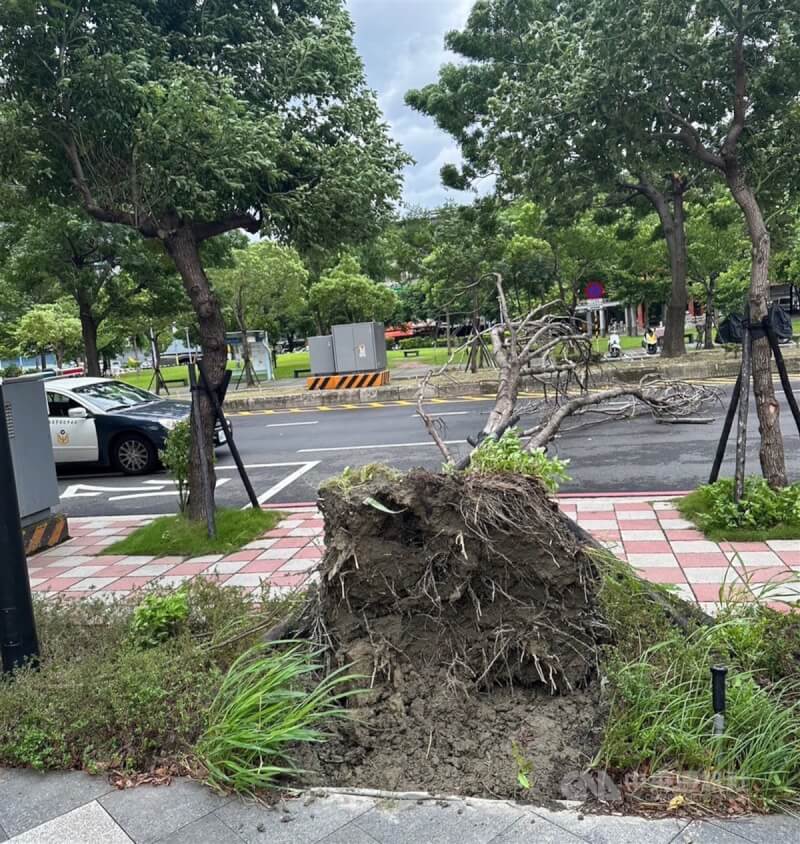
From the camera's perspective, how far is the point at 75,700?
3.16 meters

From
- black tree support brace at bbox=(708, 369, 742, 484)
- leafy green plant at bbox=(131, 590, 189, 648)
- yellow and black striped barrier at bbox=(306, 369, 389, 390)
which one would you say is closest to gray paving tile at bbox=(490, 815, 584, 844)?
leafy green plant at bbox=(131, 590, 189, 648)

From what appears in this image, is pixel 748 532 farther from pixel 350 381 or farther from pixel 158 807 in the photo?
pixel 350 381

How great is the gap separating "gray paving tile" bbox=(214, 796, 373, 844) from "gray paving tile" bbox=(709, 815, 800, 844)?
1257 millimetres

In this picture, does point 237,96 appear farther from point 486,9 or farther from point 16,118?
point 486,9

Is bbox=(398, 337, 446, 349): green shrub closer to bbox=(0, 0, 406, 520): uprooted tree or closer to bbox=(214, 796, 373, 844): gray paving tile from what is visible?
bbox=(0, 0, 406, 520): uprooted tree

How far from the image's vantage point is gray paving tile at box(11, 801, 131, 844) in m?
2.55

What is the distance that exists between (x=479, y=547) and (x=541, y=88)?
5.86 m

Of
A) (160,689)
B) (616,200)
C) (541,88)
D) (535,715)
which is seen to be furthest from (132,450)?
(616,200)

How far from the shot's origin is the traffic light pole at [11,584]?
11.6 feet

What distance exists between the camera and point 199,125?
18.9ft

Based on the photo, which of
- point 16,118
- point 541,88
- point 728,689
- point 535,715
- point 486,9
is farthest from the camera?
point 486,9

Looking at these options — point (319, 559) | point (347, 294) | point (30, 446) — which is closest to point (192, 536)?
point (319, 559)

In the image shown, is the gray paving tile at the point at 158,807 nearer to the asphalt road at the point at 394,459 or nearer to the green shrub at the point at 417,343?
the asphalt road at the point at 394,459

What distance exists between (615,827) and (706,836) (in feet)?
0.94
